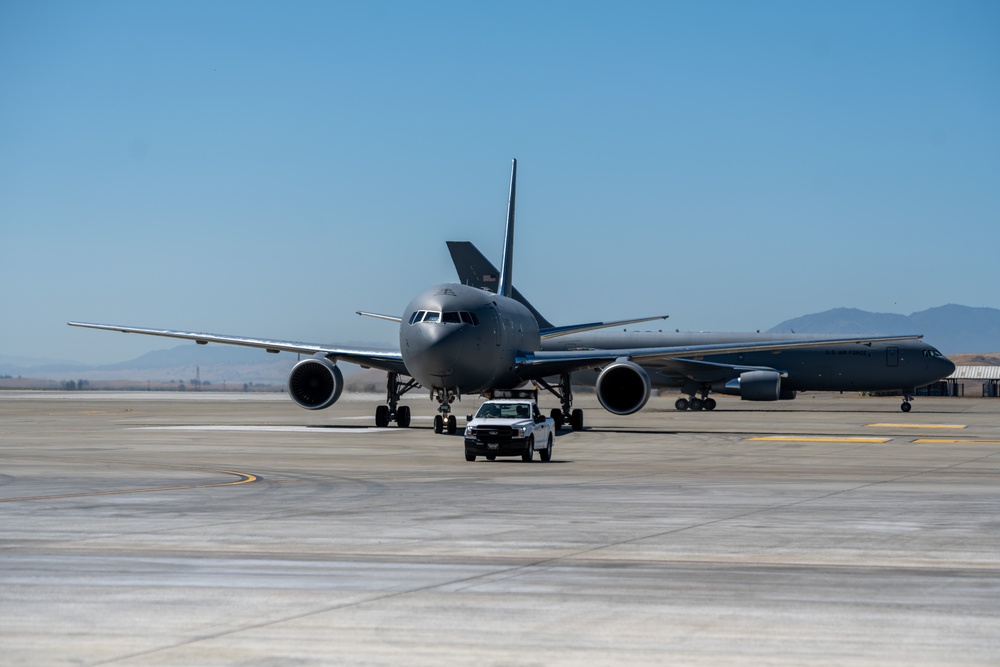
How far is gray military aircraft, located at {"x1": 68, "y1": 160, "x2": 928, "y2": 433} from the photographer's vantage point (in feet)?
130

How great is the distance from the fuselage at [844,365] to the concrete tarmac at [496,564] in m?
44.1

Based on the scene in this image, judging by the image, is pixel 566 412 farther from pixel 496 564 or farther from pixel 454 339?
pixel 496 564

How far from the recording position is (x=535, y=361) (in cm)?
4431

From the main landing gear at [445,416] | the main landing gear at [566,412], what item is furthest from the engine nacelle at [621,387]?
the main landing gear at [445,416]

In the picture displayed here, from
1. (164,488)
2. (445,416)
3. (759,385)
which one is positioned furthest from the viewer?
(759,385)

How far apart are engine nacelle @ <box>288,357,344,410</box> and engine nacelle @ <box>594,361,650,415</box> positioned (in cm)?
924

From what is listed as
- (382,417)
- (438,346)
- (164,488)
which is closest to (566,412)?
(382,417)

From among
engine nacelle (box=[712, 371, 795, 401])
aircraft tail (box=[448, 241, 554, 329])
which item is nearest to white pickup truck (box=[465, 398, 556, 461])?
aircraft tail (box=[448, 241, 554, 329])

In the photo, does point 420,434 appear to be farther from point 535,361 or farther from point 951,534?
point 951,534

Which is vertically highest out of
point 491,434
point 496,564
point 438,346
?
point 438,346

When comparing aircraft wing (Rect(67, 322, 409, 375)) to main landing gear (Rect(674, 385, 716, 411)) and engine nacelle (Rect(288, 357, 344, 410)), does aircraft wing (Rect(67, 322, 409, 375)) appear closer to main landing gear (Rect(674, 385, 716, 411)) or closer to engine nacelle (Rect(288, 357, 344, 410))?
engine nacelle (Rect(288, 357, 344, 410))

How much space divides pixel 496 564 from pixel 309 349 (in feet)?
113

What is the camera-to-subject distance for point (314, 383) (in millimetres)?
44344

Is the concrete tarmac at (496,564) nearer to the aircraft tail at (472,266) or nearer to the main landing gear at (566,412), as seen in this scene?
the main landing gear at (566,412)
